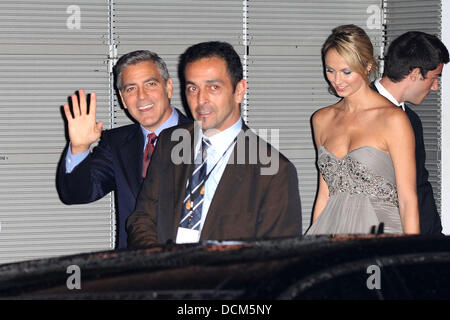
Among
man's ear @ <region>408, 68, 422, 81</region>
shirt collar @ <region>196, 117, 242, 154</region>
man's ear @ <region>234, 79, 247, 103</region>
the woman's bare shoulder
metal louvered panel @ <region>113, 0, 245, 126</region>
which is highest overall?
metal louvered panel @ <region>113, 0, 245, 126</region>

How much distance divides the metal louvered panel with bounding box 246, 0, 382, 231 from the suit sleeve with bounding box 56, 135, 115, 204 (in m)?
2.24

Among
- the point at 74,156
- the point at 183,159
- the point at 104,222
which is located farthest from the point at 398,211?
the point at 104,222

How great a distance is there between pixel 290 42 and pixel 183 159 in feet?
10.5

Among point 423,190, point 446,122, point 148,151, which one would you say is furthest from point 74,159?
point 446,122

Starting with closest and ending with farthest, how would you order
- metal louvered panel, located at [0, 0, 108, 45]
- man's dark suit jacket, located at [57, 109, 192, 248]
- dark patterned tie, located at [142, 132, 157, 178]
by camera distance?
man's dark suit jacket, located at [57, 109, 192, 248], dark patterned tie, located at [142, 132, 157, 178], metal louvered panel, located at [0, 0, 108, 45]

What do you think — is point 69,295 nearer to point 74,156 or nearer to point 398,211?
point 74,156

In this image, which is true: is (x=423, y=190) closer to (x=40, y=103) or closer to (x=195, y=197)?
(x=195, y=197)

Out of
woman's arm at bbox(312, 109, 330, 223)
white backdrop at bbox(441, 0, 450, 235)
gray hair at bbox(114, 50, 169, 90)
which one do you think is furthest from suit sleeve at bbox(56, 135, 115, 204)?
white backdrop at bbox(441, 0, 450, 235)

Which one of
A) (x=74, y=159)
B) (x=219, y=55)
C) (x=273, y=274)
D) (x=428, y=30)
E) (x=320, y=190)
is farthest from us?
(x=428, y=30)

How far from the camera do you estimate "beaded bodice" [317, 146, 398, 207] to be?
16.9 ft

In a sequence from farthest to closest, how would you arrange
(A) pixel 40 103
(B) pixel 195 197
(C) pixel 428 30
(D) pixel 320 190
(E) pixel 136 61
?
(C) pixel 428 30, (A) pixel 40 103, (D) pixel 320 190, (E) pixel 136 61, (B) pixel 195 197

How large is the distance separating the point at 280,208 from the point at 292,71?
131 inches

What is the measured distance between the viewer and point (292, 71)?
7.13 meters

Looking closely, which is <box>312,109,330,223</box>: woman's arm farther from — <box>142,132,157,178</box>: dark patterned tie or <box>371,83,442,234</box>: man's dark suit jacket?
<box>142,132,157,178</box>: dark patterned tie
